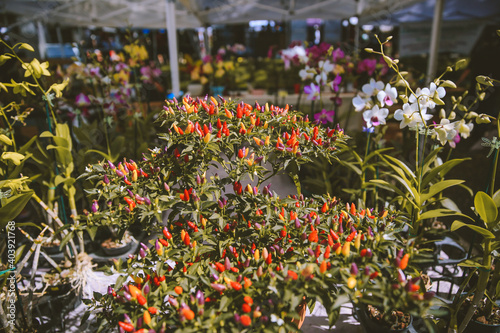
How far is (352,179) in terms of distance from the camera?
7.50 ft

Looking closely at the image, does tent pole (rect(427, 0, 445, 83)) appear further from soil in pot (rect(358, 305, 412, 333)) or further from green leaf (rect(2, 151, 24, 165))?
green leaf (rect(2, 151, 24, 165))

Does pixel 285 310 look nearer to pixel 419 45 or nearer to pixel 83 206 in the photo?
pixel 83 206

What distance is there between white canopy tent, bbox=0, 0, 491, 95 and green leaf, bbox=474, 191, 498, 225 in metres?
3.83

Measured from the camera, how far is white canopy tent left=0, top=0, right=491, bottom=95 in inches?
180

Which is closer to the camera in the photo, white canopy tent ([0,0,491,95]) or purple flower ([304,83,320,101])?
purple flower ([304,83,320,101])

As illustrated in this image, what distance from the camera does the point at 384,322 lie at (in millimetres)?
1151

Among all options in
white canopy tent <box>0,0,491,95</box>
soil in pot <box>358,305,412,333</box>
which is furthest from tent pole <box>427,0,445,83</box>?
soil in pot <box>358,305,412,333</box>

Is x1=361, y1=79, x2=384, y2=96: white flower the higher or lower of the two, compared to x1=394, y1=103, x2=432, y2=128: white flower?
higher

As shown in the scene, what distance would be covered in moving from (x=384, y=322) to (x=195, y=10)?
4.37m

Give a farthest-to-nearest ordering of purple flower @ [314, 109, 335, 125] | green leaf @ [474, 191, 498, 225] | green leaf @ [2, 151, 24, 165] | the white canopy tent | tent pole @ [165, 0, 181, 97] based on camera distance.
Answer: the white canopy tent < tent pole @ [165, 0, 181, 97] < purple flower @ [314, 109, 335, 125] < green leaf @ [2, 151, 24, 165] < green leaf @ [474, 191, 498, 225]

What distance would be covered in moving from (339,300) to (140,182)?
2.34 feet

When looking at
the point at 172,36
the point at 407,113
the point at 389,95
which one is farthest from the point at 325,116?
the point at 172,36

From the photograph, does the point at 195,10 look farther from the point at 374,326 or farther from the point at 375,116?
the point at 374,326

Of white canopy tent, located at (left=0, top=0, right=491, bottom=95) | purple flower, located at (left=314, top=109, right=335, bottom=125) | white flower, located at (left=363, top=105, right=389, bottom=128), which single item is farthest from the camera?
white canopy tent, located at (left=0, top=0, right=491, bottom=95)
